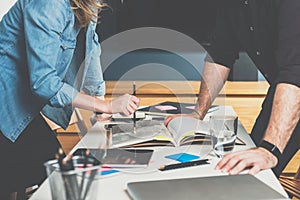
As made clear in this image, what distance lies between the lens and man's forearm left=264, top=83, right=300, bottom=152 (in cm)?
153

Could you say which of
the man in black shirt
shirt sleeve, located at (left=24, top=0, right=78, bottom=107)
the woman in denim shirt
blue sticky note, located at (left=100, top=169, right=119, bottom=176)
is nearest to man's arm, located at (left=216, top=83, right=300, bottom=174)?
the man in black shirt

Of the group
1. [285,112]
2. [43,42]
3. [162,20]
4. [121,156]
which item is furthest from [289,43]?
[162,20]

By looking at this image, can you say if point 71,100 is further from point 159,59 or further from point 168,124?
point 159,59

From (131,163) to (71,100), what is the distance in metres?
0.54

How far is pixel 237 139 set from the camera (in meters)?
1.64

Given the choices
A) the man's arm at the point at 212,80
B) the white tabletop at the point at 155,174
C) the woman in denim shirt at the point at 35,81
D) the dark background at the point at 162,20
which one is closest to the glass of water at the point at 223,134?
the white tabletop at the point at 155,174

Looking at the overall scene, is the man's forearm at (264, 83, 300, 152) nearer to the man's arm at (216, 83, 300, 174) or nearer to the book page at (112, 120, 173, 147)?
the man's arm at (216, 83, 300, 174)

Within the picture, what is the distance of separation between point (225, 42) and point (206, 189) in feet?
3.88

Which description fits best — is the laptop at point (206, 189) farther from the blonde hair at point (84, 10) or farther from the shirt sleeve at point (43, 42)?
the blonde hair at point (84, 10)

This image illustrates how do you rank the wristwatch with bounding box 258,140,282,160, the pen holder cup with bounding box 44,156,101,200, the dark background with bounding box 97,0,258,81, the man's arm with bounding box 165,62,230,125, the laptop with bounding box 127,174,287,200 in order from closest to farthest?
the pen holder cup with bounding box 44,156,101,200 < the laptop with bounding box 127,174,287,200 < the wristwatch with bounding box 258,140,282,160 < the man's arm with bounding box 165,62,230,125 < the dark background with bounding box 97,0,258,81

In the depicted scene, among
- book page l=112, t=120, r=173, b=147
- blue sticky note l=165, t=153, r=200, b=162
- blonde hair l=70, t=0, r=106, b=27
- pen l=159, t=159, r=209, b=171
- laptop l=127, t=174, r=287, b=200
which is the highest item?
blonde hair l=70, t=0, r=106, b=27

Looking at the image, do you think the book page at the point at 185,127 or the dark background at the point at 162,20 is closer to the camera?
the book page at the point at 185,127

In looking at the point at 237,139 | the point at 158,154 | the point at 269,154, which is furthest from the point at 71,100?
the point at 269,154

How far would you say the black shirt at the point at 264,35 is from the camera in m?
1.63
